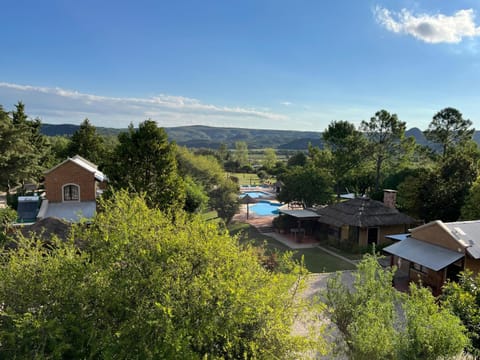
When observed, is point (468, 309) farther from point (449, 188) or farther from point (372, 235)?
point (449, 188)

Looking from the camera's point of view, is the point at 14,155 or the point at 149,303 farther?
the point at 14,155

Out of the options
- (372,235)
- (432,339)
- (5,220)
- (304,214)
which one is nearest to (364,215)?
(372,235)

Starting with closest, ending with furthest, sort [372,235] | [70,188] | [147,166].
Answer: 1. [147,166]
2. [372,235]
3. [70,188]

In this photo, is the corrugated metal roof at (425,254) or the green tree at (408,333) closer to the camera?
the green tree at (408,333)

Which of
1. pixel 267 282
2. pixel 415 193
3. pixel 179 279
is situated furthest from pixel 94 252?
pixel 415 193

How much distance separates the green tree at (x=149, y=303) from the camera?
19.5 ft

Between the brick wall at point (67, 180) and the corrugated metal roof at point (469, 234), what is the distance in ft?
78.7

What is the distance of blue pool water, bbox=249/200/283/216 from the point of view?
4283 centimetres

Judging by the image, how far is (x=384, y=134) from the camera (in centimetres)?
3616

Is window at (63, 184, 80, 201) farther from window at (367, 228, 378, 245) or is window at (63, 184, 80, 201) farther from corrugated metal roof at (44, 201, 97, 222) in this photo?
window at (367, 228, 378, 245)

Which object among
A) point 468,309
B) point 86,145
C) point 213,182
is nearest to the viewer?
point 468,309

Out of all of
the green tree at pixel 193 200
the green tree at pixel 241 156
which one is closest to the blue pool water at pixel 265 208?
the green tree at pixel 193 200

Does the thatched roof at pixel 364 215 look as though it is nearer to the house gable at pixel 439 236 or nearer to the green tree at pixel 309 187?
the green tree at pixel 309 187

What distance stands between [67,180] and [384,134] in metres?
A: 31.5
